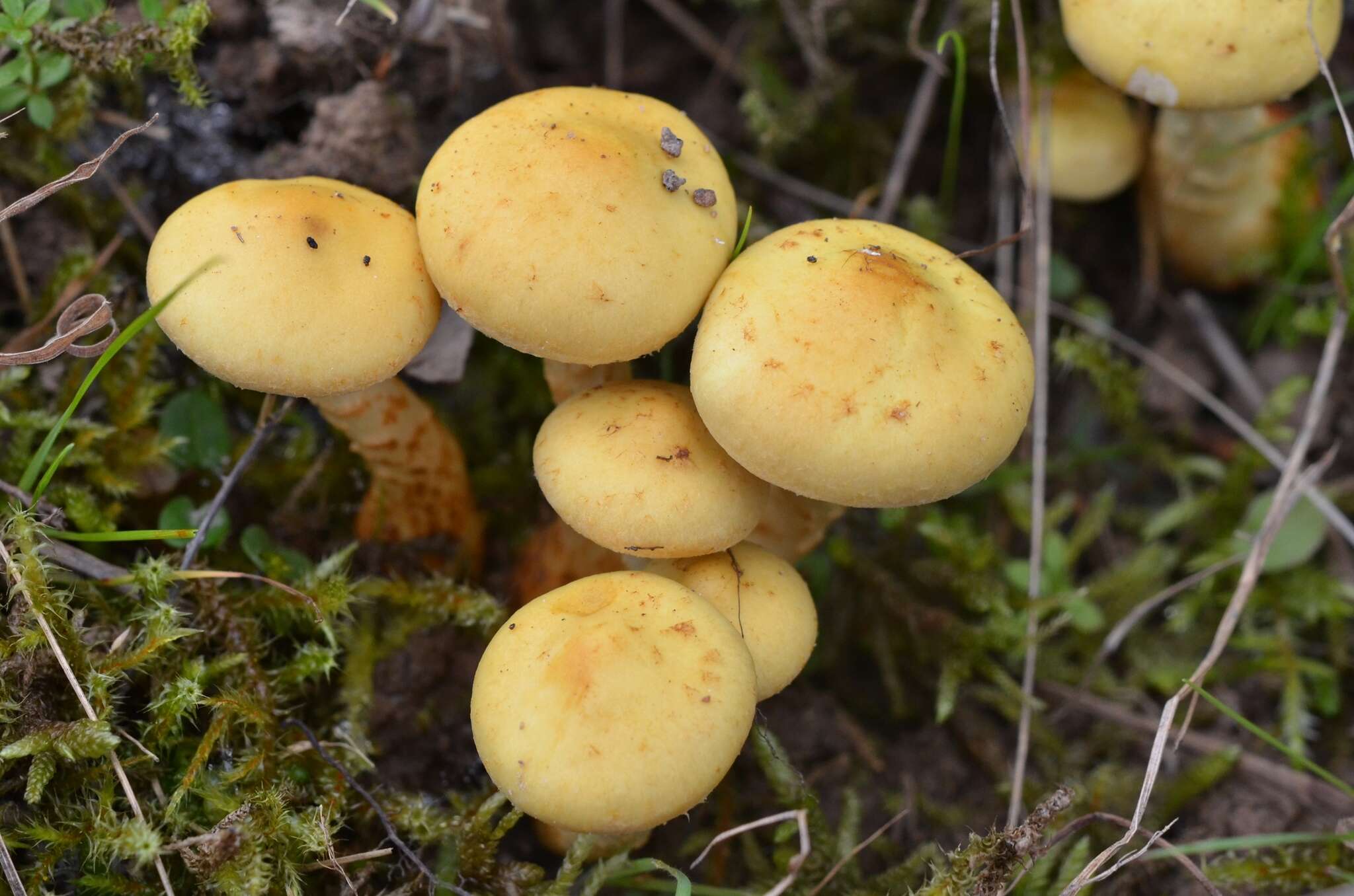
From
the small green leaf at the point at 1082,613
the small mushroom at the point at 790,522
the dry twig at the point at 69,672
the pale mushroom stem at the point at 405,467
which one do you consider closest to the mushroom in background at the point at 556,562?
the pale mushroom stem at the point at 405,467

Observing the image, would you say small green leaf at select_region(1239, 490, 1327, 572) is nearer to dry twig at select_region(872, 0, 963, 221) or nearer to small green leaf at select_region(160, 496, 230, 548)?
dry twig at select_region(872, 0, 963, 221)

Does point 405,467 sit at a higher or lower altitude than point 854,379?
lower

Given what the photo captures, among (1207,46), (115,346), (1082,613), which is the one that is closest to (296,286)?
(115,346)

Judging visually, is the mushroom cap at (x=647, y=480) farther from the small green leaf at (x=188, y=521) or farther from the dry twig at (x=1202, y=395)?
the dry twig at (x=1202, y=395)

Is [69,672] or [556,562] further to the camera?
[556,562]

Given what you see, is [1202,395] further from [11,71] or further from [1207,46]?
[11,71]

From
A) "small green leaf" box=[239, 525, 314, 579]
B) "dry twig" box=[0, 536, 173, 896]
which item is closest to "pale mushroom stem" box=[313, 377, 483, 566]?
"small green leaf" box=[239, 525, 314, 579]
